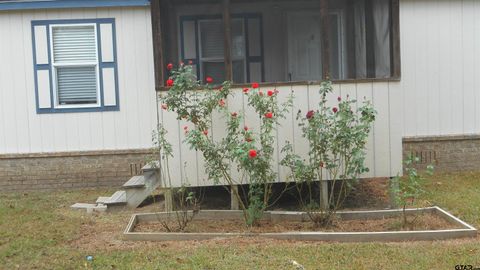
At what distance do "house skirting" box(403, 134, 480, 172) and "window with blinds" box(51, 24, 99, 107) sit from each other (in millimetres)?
5691

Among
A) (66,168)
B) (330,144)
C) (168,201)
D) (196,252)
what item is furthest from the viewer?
(66,168)

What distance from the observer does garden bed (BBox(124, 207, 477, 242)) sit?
5852 mm

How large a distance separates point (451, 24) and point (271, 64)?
10.7ft

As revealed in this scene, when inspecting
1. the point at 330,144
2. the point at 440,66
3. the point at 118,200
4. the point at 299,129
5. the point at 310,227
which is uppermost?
the point at 440,66

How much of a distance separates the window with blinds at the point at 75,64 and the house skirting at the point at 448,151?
18.7ft

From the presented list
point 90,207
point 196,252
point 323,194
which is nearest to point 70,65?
point 90,207

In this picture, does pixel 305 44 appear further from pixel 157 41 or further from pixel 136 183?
pixel 136 183

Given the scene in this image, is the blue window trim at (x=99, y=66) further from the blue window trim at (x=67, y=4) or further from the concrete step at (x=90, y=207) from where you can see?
the concrete step at (x=90, y=207)

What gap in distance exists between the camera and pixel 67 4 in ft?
31.1

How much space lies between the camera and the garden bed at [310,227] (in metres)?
5.85

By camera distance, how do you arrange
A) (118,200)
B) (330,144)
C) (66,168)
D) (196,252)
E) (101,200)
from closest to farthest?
(196,252), (330,144), (118,200), (101,200), (66,168)

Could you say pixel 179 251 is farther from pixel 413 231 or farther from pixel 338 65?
pixel 338 65

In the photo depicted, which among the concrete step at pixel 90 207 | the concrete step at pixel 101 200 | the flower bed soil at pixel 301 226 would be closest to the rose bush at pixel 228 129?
the flower bed soil at pixel 301 226

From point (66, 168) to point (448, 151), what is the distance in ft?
22.0
